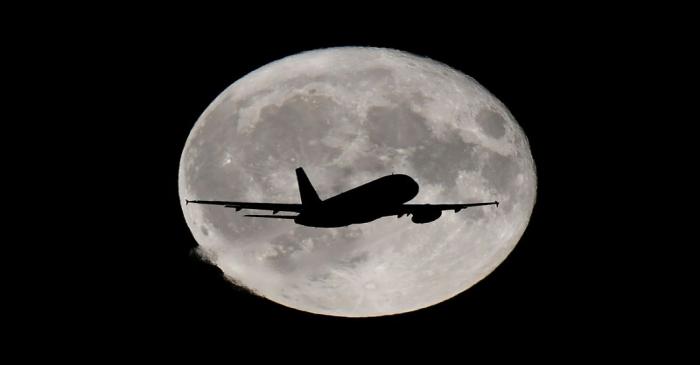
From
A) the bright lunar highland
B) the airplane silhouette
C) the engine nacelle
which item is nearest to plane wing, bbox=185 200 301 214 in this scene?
the airplane silhouette

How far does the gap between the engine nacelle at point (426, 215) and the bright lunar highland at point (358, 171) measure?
1.14 ft

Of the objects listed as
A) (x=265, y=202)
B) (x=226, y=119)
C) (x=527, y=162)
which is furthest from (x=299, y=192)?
(x=527, y=162)

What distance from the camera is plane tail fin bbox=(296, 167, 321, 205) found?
51.8 ft

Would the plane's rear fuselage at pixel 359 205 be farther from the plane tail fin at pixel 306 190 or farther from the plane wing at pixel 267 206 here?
the plane wing at pixel 267 206

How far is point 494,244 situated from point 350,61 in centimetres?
770

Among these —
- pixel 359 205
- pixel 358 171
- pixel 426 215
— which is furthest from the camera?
pixel 358 171

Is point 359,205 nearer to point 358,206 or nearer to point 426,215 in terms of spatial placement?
point 358,206

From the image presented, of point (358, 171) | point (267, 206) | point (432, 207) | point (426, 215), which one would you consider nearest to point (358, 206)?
point (358, 171)

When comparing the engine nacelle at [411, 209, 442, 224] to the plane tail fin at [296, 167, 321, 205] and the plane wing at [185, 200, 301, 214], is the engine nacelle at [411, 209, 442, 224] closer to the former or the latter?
the plane tail fin at [296, 167, 321, 205]

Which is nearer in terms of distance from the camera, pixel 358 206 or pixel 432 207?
pixel 358 206

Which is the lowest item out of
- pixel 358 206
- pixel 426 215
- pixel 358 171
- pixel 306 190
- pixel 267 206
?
pixel 426 215

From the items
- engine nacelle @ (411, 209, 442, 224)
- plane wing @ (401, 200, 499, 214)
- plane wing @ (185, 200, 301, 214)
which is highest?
plane wing @ (185, 200, 301, 214)

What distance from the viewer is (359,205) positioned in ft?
52.2

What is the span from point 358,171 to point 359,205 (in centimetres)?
112
